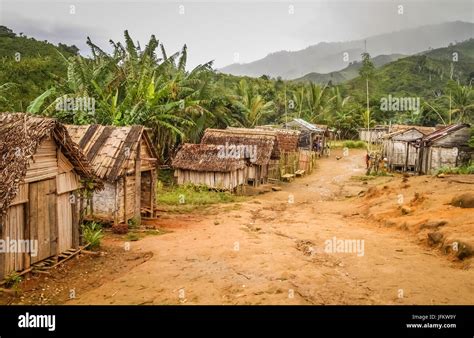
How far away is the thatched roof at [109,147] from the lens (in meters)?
13.3

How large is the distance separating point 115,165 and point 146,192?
3052 mm

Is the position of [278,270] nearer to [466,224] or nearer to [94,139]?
[466,224]

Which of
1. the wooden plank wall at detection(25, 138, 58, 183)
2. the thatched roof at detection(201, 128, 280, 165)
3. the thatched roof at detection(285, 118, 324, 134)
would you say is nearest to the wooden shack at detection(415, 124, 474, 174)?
the thatched roof at detection(201, 128, 280, 165)

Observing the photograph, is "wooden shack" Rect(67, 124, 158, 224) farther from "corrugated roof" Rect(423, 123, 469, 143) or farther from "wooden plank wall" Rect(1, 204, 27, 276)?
"corrugated roof" Rect(423, 123, 469, 143)

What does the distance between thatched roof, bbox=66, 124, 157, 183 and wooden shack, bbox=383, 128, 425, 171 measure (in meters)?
19.5

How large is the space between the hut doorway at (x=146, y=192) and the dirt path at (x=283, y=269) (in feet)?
4.98

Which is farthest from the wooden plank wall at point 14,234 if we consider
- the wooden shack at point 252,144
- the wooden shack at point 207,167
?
the wooden shack at point 252,144

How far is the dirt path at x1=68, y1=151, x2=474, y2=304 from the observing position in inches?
299

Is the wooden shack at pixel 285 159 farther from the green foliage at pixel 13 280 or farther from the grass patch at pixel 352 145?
the green foliage at pixel 13 280

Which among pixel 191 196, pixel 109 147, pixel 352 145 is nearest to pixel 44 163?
pixel 109 147

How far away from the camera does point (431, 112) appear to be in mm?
45938

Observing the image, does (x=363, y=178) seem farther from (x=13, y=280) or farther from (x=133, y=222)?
(x=13, y=280)

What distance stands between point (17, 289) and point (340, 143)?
40622mm
